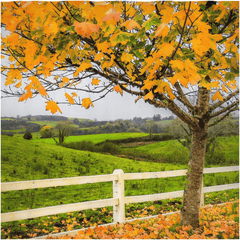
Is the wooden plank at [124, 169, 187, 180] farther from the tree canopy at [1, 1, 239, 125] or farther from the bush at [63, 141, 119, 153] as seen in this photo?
the bush at [63, 141, 119, 153]

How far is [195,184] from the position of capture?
3.88 m

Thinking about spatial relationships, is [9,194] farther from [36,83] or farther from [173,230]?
[36,83]

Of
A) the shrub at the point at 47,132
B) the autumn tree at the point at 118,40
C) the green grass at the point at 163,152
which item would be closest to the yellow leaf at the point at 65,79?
the autumn tree at the point at 118,40

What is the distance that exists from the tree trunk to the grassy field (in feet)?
6.34

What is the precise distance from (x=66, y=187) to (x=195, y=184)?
5431 millimetres

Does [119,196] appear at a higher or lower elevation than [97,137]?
lower

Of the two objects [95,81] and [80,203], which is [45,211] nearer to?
[80,203]

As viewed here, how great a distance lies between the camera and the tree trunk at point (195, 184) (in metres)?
3.87

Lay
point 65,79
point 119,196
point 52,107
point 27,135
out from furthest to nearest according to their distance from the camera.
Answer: point 27,135 < point 119,196 < point 65,79 < point 52,107

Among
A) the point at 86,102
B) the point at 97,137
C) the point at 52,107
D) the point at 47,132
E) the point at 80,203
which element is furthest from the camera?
the point at 97,137

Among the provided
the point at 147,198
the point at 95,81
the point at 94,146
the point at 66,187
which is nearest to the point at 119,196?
the point at 147,198

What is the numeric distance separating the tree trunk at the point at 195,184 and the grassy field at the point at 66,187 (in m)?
1.93

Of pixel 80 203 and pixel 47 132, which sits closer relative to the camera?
pixel 80 203

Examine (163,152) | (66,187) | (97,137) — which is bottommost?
(66,187)
